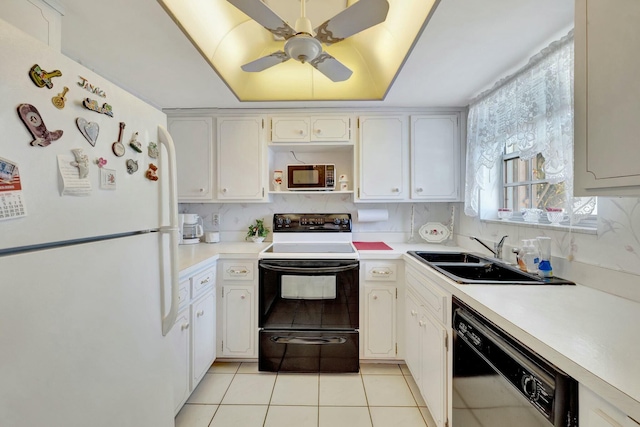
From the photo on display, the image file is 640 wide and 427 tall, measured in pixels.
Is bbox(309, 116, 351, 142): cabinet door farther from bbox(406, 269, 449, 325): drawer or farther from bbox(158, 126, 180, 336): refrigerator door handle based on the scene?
bbox(158, 126, 180, 336): refrigerator door handle

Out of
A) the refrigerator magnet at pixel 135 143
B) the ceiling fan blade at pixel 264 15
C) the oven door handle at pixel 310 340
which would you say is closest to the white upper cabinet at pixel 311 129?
the ceiling fan blade at pixel 264 15

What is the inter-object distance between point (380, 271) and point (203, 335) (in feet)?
4.55

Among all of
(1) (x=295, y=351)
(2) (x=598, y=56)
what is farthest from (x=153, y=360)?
(2) (x=598, y=56)

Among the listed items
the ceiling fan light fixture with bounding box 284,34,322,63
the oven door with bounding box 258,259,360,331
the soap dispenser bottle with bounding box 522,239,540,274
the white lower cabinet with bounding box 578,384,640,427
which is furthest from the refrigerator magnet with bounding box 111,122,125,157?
the soap dispenser bottle with bounding box 522,239,540,274

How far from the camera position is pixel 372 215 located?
8.59ft

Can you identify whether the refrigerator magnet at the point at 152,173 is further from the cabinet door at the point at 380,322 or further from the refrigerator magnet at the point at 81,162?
the cabinet door at the point at 380,322

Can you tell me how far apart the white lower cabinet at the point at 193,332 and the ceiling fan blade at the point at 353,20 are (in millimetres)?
1576

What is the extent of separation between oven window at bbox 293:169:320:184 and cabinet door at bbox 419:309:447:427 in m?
1.39

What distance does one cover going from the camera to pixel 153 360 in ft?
3.35

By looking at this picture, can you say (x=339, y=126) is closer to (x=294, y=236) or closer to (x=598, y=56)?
(x=294, y=236)

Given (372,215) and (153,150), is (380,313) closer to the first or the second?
(372,215)

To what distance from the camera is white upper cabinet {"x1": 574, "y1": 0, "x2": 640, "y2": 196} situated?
0.76 m

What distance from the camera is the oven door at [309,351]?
2047 mm

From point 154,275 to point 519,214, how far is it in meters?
2.25
